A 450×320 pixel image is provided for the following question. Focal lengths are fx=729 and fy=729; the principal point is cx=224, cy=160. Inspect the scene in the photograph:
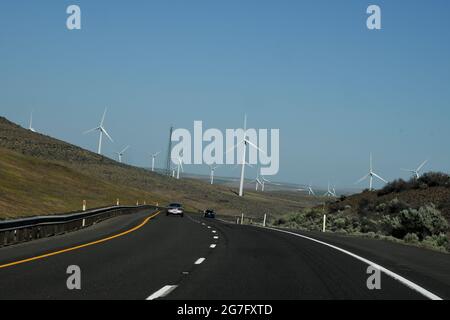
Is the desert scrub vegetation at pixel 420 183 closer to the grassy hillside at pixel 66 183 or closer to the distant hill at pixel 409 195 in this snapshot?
the distant hill at pixel 409 195

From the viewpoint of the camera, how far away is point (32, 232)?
23.4 m

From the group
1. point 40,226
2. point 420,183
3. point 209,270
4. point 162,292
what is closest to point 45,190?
point 420,183

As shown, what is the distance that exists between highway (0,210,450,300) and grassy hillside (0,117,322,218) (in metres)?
24.0

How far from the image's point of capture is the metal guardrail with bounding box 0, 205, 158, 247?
20.8m

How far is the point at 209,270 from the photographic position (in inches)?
586

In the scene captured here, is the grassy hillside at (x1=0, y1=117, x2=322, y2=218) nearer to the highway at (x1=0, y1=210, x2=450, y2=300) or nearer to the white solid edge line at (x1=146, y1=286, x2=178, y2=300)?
the highway at (x1=0, y1=210, x2=450, y2=300)

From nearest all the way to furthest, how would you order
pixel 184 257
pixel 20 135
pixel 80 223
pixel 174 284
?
pixel 174 284 → pixel 184 257 → pixel 80 223 → pixel 20 135

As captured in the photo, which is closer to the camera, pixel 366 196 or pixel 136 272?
pixel 136 272

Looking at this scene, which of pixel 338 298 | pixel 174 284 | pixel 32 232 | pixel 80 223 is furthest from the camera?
pixel 80 223

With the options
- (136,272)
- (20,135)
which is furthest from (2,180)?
(20,135)

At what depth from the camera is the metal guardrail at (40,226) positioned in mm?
20828

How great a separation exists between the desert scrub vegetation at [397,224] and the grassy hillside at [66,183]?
66.4ft
